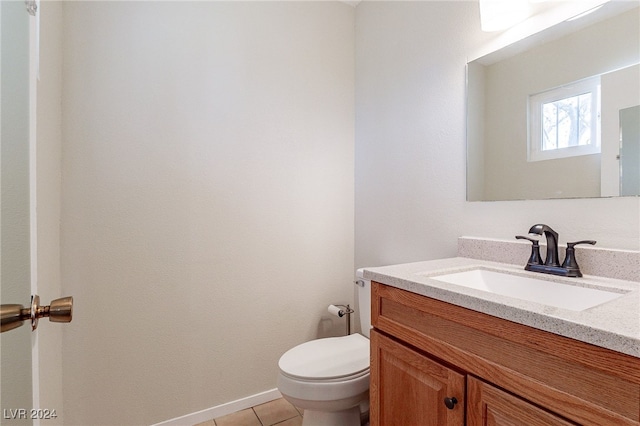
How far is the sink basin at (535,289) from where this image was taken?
0.89 m

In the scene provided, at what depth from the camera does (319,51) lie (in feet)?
6.57

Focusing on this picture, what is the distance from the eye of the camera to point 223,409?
1.70 metres

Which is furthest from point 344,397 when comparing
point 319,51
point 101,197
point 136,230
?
point 319,51

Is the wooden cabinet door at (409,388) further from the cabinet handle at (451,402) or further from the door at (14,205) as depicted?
the door at (14,205)

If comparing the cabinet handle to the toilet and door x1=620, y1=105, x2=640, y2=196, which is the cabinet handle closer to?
the toilet

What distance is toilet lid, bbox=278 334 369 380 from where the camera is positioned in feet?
4.33

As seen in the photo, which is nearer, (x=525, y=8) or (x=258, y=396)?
(x=525, y=8)

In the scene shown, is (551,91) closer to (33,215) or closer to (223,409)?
(33,215)

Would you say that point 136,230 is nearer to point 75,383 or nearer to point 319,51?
point 75,383

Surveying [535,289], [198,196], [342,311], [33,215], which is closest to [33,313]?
[33,215]

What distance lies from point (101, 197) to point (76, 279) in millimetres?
385

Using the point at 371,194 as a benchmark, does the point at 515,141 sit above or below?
above

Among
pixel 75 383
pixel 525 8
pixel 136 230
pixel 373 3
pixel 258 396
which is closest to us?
pixel 525 8

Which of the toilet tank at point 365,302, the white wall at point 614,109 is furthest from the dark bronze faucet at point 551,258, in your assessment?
the toilet tank at point 365,302
